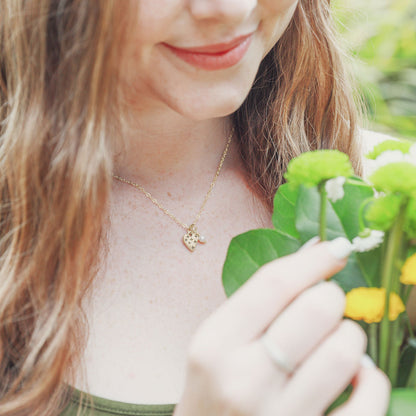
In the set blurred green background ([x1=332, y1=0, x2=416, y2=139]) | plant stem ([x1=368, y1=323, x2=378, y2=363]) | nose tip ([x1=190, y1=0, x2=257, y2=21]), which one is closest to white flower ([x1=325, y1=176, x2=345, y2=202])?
plant stem ([x1=368, y1=323, x2=378, y2=363])

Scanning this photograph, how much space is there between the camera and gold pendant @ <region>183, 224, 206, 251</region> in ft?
3.61

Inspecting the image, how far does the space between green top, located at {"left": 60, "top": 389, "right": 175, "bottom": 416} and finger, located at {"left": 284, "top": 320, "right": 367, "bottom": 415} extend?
1.40 feet

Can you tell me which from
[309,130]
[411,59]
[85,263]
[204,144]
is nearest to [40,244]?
[85,263]

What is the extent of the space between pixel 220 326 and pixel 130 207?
25.6 inches

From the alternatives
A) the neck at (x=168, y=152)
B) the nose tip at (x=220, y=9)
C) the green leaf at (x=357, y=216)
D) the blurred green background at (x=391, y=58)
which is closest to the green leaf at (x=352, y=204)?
the green leaf at (x=357, y=216)

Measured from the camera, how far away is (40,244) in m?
0.86

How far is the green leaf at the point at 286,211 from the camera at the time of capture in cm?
67

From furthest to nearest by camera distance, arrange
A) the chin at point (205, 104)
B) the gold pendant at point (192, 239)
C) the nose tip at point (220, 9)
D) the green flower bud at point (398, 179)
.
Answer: the gold pendant at point (192, 239), the chin at point (205, 104), the nose tip at point (220, 9), the green flower bud at point (398, 179)

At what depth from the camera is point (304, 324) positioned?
0.51 m

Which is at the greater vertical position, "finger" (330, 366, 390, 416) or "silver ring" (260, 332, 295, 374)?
"silver ring" (260, 332, 295, 374)

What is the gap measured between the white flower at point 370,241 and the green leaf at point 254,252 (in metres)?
0.10

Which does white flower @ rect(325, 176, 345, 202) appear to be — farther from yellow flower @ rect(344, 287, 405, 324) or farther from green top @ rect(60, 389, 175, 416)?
green top @ rect(60, 389, 175, 416)

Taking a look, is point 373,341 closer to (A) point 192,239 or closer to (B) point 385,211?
(B) point 385,211

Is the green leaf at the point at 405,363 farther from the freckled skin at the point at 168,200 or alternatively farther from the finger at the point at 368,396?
the freckled skin at the point at 168,200
